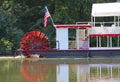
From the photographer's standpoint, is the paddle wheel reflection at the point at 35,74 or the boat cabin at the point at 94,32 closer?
the paddle wheel reflection at the point at 35,74

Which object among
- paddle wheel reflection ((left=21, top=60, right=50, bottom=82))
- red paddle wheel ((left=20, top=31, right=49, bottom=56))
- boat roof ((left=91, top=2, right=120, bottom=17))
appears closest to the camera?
paddle wheel reflection ((left=21, top=60, right=50, bottom=82))

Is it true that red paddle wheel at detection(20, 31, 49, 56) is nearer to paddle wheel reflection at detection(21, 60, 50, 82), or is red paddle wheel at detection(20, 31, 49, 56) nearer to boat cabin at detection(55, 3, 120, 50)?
boat cabin at detection(55, 3, 120, 50)

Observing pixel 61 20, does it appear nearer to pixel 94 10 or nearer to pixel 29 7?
pixel 29 7

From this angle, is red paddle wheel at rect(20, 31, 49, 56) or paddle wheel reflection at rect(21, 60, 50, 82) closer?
paddle wheel reflection at rect(21, 60, 50, 82)

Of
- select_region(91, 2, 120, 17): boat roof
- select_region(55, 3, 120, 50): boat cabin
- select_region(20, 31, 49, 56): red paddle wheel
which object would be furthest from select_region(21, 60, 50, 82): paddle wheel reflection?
select_region(91, 2, 120, 17): boat roof

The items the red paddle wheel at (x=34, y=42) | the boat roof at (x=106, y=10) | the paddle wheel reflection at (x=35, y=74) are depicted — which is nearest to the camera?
the paddle wheel reflection at (x=35, y=74)

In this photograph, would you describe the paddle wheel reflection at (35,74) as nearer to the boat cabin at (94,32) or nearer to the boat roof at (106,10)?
the boat cabin at (94,32)

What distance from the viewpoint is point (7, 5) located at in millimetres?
49156

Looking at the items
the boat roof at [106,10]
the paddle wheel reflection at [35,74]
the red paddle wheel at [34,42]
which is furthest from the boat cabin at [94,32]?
the paddle wheel reflection at [35,74]

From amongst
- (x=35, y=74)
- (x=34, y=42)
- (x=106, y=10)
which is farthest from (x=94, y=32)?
(x=35, y=74)

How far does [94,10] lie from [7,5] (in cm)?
1383

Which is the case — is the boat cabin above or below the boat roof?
below

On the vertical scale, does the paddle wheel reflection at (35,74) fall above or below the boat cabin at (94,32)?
below

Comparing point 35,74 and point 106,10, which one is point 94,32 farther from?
point 35,74
